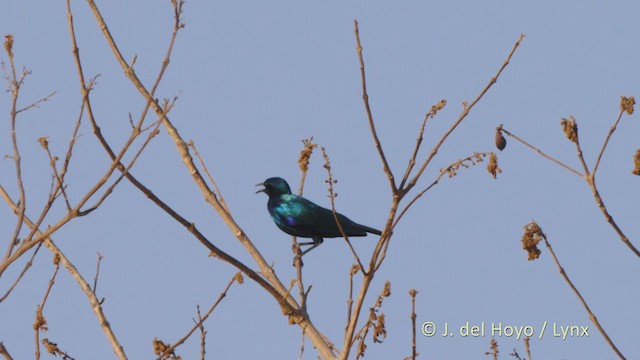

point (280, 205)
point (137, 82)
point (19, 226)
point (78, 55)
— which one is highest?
point (280, 205)

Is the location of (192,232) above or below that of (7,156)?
below

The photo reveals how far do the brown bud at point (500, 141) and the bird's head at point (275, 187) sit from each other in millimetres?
4442

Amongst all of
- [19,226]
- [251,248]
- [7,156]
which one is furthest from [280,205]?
[19,226]

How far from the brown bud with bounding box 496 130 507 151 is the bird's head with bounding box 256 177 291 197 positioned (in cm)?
444

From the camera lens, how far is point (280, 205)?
9.05 metres

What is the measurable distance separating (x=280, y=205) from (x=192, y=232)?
4513mm

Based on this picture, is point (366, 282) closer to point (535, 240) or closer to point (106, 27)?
point (535, 240)

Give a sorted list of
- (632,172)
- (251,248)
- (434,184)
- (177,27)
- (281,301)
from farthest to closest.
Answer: (251,248), (281,301), (434,184), (177,27), (632,172)

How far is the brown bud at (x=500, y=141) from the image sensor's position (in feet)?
16.3

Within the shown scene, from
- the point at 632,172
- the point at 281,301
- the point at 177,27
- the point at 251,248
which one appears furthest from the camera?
the point at 251,248

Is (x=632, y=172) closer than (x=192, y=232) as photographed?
Yes

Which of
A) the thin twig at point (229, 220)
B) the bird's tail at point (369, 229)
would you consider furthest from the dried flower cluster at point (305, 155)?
the bird's tail at point (369, 229)

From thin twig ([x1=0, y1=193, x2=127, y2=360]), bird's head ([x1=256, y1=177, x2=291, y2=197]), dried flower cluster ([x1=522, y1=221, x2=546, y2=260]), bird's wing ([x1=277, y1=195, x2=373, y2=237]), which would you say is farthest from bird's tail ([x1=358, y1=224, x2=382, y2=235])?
dried flower cluster ([x1=522, y1=221, x2=546, y2=260])

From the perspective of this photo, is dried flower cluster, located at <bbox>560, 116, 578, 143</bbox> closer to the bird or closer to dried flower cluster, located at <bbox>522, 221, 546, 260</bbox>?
dried flower cluster, located at <bbox>522, 221, 546, 260</bbox>
